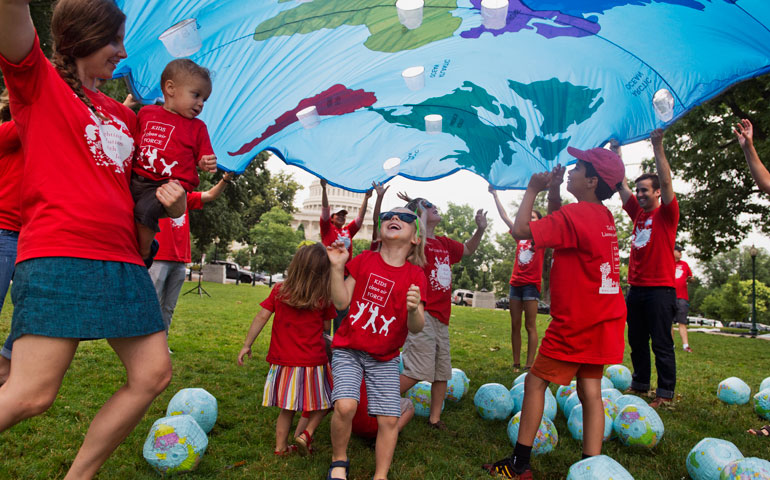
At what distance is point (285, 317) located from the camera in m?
3.73

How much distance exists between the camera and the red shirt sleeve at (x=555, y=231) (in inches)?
123

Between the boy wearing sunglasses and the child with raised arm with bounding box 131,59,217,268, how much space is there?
2.13 metres

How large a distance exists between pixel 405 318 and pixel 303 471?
1.16 meters

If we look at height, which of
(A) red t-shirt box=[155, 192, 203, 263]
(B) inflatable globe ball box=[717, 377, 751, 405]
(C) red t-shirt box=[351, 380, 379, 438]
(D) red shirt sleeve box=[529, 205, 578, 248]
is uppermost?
(D) red shirt sleeve box=[529, 205, 578, 248]

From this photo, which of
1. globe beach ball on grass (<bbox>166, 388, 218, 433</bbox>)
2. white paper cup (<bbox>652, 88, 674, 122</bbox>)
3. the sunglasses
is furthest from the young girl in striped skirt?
white paper cup (<bbox>652, 88, 674, 122</bbox>)

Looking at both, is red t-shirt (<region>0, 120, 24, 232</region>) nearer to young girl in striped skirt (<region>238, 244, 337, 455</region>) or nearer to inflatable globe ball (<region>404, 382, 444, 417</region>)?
young girl in striped skirt (<region>238, 244, 337, 455</region>)

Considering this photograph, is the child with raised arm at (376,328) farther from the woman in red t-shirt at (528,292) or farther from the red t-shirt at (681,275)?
the red t-shirt at (681,275)

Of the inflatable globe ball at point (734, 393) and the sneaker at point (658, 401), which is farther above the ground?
the inflatable globe ball at point (734, 393)

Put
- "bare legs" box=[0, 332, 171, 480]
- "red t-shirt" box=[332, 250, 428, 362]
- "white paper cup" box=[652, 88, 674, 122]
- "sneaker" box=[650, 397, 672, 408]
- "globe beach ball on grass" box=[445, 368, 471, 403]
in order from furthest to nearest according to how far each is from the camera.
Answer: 1. "sneaker" box=[650, 397, 672, 408]
2. "globe beach ball on grass" box=[445, 368, 471, 403]
3. "white paper cup" box=[652, 88, 674, 122]
4. "red t-shirt" box=[332, 250, 428, 362]
5. "bare legs" box=[0, 332, 171, 480]

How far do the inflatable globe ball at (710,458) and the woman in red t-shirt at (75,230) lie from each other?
3175 mm

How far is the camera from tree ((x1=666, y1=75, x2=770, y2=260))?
54.6 ft

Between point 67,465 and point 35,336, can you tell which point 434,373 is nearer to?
point 67,465

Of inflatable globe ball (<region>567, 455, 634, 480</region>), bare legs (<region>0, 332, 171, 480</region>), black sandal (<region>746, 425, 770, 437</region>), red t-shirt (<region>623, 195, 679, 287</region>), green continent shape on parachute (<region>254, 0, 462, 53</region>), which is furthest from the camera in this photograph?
red t-shirt (<region>623, 195, 679, 287</region>)

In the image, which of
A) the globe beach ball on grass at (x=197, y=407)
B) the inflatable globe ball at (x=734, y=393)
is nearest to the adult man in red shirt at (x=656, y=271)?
the inflatable globe ball at (x=734, y=393)
